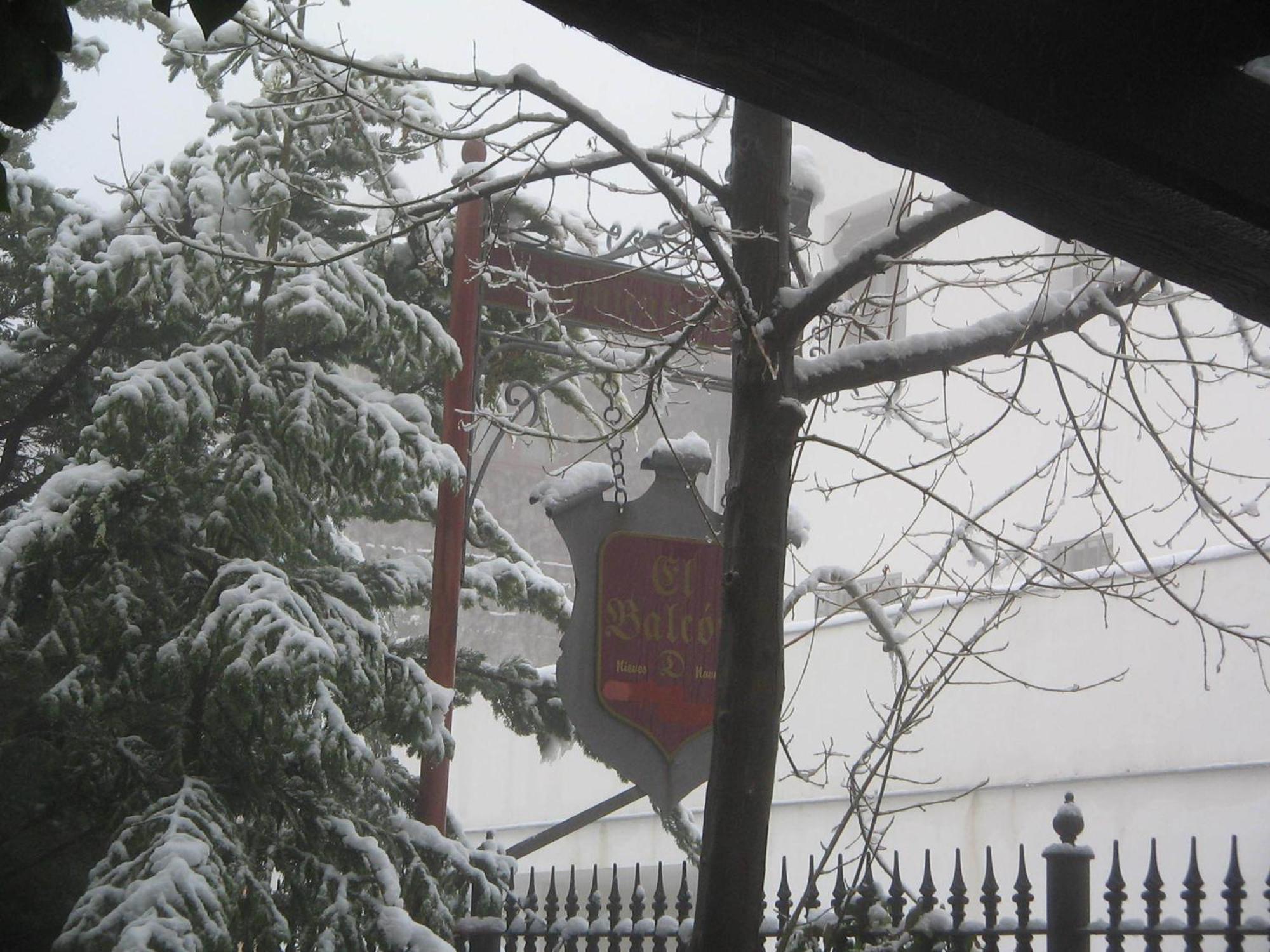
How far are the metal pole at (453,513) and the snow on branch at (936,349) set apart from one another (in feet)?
7.88

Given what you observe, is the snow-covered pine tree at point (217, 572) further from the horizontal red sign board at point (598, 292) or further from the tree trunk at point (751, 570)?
the tree trunk at point (751, 570)

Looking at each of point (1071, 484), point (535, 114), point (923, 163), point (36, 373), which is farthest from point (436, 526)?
point (1071, 484)

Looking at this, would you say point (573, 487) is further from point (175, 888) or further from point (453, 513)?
point (175, 888)

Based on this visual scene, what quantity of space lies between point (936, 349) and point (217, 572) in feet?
10.4

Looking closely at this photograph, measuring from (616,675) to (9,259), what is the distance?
458cm

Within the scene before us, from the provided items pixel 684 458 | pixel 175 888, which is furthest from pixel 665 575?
pixel 175 888

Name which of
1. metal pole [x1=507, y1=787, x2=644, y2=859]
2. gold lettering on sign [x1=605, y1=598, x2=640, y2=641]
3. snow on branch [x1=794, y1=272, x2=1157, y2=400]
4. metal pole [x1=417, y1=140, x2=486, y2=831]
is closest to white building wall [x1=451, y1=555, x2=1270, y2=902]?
metal pole [x1=507, y1=787, x2=644, y2=859]

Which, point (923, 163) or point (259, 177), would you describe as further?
point (259, 177)

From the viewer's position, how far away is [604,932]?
5047mm

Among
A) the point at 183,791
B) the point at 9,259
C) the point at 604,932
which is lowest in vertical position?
the point at 604,932

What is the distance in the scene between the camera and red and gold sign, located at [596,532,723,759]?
452 centimetres

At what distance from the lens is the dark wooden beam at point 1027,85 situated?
1551 millimetres

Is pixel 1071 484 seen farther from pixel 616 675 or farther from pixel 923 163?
pixel 923 163

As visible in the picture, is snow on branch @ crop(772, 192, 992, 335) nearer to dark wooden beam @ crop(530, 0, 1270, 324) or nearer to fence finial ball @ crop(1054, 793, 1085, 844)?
dark wooden beam @ crop(530, 0, 1270, 324)
